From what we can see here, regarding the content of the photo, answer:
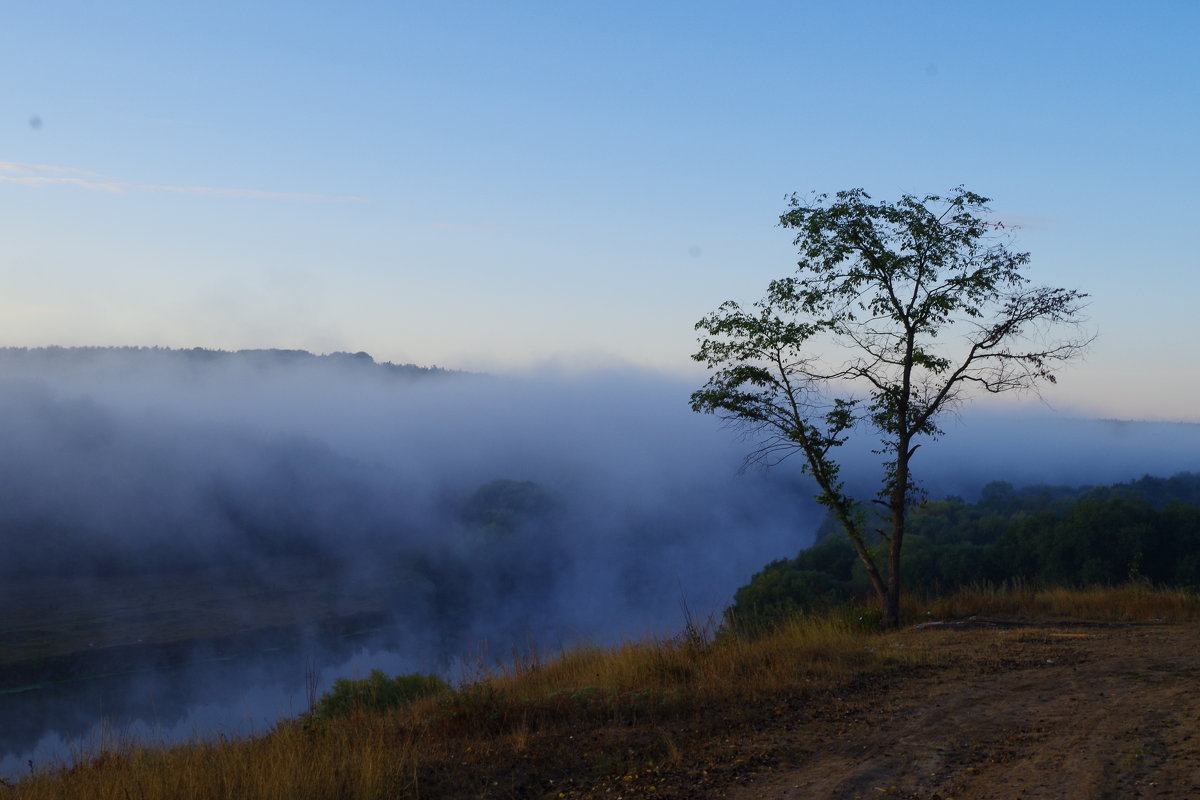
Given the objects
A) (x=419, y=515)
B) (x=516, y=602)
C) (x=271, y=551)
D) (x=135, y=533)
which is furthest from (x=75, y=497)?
(x=516, y=602)

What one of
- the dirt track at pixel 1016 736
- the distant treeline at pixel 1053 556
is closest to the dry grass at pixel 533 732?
the dirt track at pixel 1016 736

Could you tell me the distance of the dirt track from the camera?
5133 mm

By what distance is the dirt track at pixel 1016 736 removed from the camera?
513 centimetres

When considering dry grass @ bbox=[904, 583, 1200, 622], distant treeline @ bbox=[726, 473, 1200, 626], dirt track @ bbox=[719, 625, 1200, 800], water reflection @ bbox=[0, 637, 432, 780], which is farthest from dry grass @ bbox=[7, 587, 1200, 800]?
water reflection @ bbox=[0, 637, 432, 780]

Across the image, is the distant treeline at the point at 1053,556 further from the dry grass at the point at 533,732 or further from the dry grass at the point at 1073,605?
the dry grass at the point at 533,732

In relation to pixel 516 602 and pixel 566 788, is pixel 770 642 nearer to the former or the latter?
pixel 566 788

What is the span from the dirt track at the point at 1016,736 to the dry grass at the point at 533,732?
79cm

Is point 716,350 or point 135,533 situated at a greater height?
point 716,350

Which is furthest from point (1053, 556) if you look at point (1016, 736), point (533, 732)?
point (533, 732)

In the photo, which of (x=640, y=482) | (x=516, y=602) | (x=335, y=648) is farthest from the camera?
(x=640, y=482)

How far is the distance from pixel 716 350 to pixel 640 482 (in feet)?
548

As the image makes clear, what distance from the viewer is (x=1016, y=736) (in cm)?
621

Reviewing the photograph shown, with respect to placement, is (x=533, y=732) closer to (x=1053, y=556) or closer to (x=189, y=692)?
(x=1053, y=556)

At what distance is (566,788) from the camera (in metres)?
5.77
